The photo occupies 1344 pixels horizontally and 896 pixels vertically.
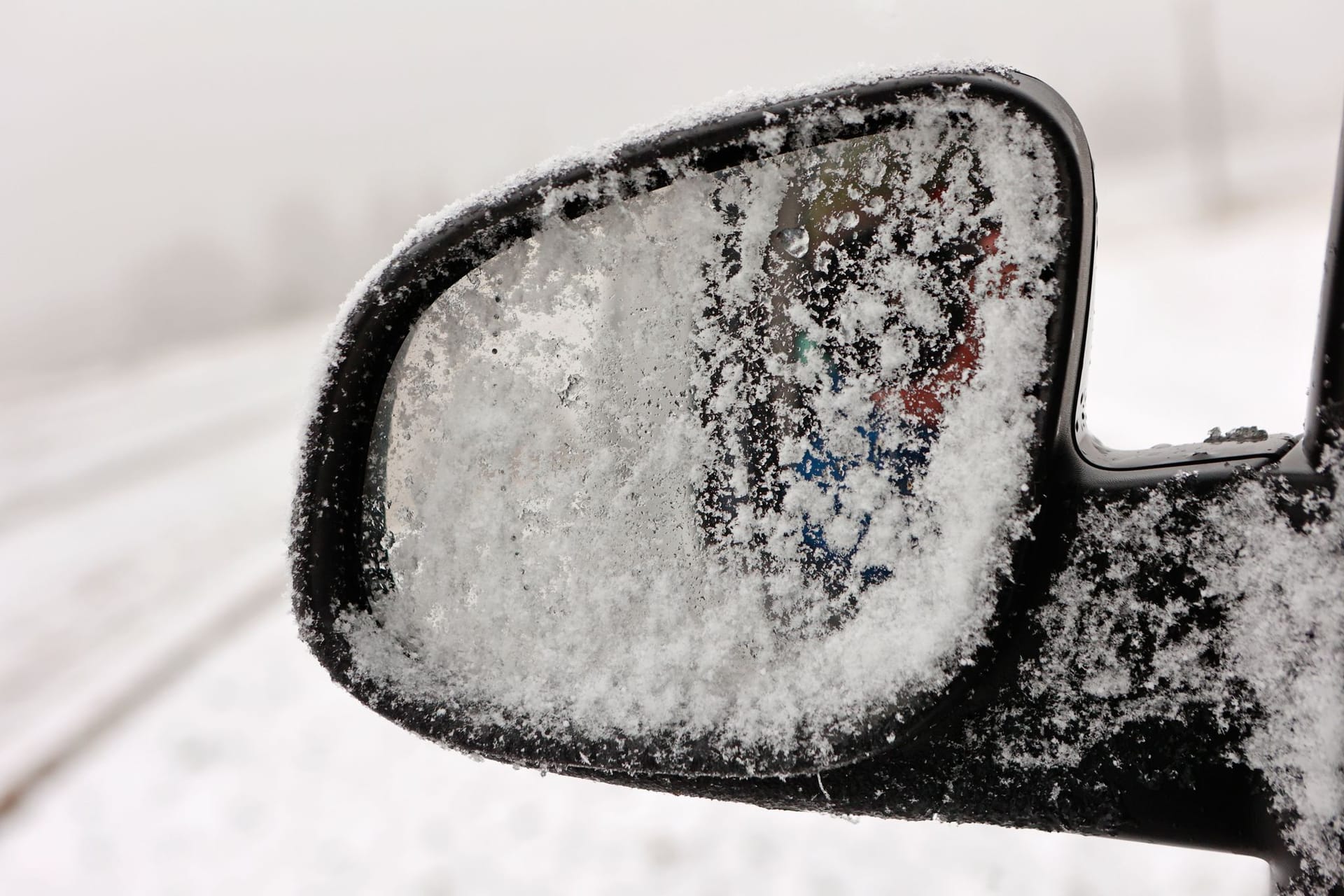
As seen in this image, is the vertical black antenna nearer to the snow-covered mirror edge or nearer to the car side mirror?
the car side mirror

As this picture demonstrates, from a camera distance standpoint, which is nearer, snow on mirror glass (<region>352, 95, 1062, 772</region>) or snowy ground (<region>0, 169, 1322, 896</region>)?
snow on mirror glass (<region>352, 95, 1062, 772</region>)

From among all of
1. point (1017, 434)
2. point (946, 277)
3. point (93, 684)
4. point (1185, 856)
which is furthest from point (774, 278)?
point (93, 684)

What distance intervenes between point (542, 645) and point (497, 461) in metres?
0.25

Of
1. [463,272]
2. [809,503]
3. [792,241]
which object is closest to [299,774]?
[463,272]

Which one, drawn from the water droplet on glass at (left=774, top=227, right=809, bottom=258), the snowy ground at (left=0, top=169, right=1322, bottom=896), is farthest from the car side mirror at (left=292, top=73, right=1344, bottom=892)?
the snowy ground at (left=0, top=169, right=1322, bottom=896)

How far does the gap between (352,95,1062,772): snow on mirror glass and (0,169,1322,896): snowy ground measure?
930 mm

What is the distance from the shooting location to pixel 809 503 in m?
0.99

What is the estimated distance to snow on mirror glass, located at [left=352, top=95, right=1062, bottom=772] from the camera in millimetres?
848

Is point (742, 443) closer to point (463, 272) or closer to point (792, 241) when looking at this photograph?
point (792, 241)

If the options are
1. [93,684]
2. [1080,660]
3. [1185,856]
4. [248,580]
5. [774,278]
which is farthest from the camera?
[248,580]

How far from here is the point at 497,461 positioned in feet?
Answer: 3.54

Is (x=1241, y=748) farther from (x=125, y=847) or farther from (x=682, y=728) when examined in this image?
(x=125, y=847)

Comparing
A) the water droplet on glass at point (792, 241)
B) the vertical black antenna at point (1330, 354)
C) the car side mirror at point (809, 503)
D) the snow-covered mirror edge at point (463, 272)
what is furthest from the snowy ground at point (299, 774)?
the vertical black antenna at point (1330, 354)

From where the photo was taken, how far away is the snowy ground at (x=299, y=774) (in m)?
3.03
